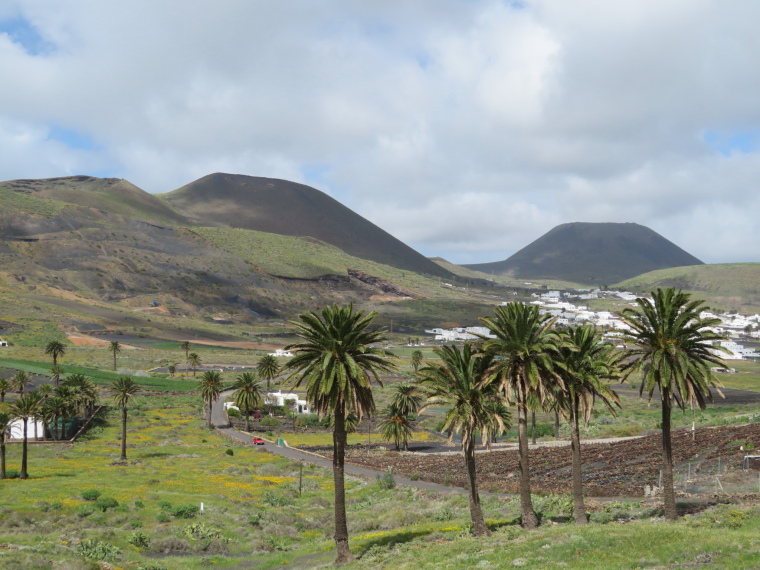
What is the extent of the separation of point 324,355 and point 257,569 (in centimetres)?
1402

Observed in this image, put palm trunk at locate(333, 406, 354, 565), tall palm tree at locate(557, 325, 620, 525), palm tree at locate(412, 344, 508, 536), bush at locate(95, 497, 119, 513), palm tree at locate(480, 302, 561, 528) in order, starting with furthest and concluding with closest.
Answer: bush at locate(95, 497, 119, 513), tall palm tree at locate(557, 325, 620, 525), palm tree at locate(412, 344, 508, 536), palm tree at locate(480, 302, 561, 528), palm trunk at locate(333, 406, 354, 565)

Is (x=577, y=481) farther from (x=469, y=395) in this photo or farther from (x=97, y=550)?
(x=97, y=550)

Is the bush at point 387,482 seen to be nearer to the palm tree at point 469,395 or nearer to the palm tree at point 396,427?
the palm tree at point 469,395

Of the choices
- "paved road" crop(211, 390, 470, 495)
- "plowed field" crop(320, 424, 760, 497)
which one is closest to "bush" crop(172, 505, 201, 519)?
"paved road" crop(211, 390, 470, 495)

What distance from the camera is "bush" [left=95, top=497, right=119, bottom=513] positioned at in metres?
47.8

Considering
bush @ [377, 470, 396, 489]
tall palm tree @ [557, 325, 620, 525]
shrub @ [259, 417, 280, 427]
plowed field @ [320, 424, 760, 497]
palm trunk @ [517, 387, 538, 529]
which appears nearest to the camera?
tall palm tree @ [557, 325, 620, 525]

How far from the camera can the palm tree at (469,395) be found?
3503 centimetres

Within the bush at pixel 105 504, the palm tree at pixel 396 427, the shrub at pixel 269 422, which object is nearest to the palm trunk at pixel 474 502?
the bush at pixel 105 504

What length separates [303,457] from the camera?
8019cm

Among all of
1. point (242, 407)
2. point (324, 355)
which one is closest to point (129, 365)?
point (242, 407)

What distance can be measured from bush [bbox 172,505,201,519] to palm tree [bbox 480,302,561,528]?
84.1ft

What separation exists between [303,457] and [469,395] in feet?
163

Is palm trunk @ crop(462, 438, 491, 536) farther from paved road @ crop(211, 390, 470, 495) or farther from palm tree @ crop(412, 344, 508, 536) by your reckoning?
paved road @ crop(211, 390, 470, 495)

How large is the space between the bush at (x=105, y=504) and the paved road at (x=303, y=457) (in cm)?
2471
